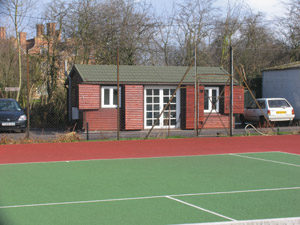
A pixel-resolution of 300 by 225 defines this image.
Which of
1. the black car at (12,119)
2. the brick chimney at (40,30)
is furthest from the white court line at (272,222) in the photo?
the brick chimney at (40,30)

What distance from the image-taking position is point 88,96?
71.7 ft

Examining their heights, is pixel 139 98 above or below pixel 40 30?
→ below

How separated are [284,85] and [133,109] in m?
12.0

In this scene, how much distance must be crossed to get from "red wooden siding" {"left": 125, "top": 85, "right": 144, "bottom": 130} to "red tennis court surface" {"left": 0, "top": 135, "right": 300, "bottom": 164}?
13.9ft

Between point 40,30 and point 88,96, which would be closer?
point 88,96

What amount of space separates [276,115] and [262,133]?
5269 mm

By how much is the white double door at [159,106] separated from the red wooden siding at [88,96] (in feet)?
8.21

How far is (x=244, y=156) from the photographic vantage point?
13.8 meters

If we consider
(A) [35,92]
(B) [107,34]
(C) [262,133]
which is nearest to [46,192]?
(C) [262,133]

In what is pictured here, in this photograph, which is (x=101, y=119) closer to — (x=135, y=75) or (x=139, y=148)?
(x=135, y=75)

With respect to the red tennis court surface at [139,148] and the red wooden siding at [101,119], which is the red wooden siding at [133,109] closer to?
the red wooden siding at [101,119]

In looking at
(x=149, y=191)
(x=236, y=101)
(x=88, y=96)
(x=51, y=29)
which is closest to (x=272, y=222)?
(x=149, y=191)

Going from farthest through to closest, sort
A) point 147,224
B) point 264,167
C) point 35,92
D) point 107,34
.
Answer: point 107,34
point 35,92
point 264,167
point 147,224

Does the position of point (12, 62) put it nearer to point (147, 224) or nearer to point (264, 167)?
point (264, 167)
